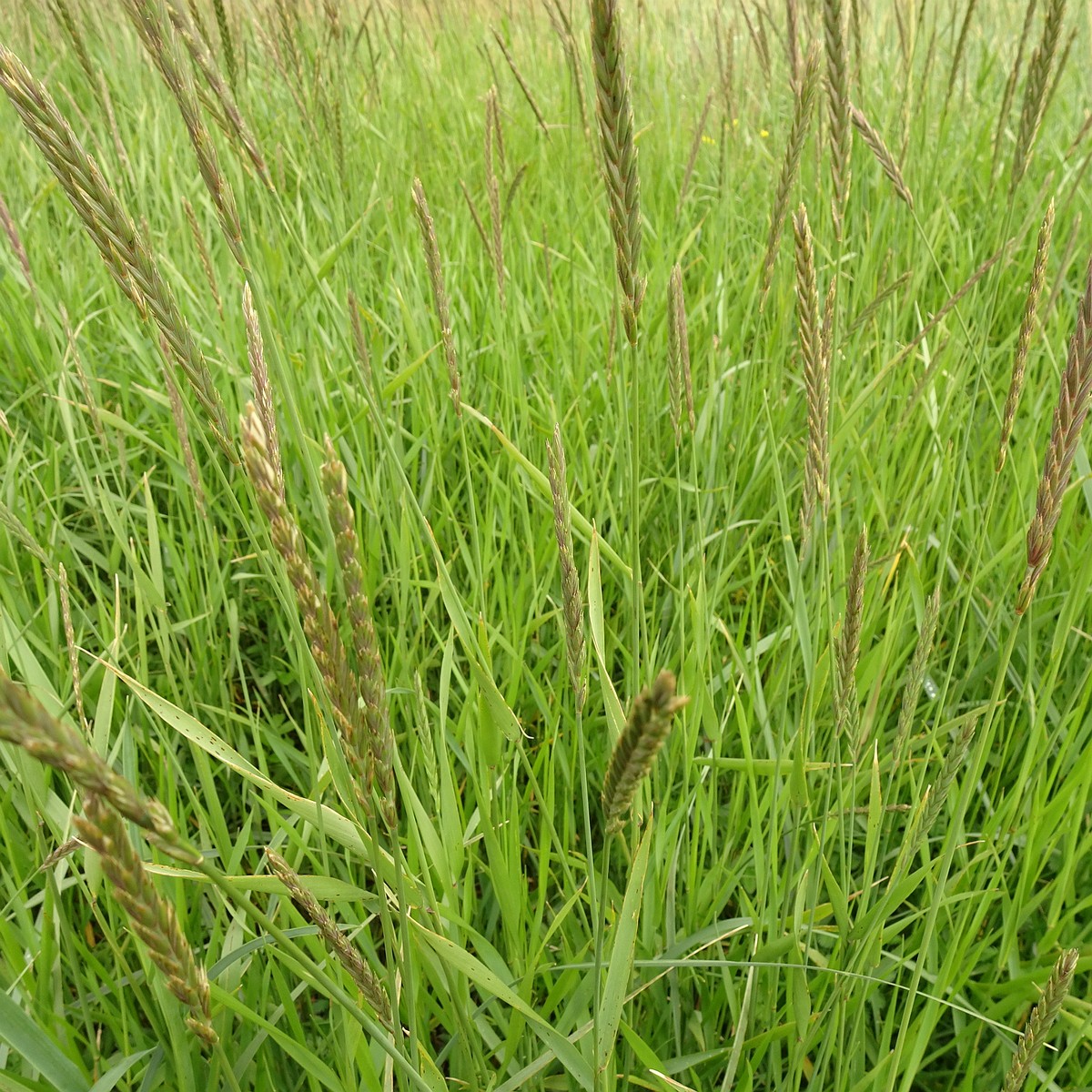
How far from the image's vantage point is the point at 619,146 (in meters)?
0.57

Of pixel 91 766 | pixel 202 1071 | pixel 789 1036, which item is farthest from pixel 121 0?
pixel 789 1036

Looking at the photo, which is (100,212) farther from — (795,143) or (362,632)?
(795,143)

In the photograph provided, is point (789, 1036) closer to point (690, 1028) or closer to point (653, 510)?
point (690, 1028)

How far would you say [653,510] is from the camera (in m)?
1.72

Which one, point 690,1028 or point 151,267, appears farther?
point 690,1028

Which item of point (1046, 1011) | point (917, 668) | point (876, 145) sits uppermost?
point (876, 145)

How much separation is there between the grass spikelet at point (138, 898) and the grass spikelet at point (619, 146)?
48cm

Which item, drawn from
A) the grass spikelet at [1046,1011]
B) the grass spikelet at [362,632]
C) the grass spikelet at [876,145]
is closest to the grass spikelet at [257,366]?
the grass spikelet at [362,632]

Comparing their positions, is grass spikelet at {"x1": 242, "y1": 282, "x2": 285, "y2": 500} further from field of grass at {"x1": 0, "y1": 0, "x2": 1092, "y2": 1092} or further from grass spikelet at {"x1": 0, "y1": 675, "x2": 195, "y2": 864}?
grass spikelet at {"x1": 0, "y1": 675, "x2": 195, "y2": 864}

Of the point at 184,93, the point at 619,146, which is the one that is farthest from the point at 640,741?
the point at 184,93

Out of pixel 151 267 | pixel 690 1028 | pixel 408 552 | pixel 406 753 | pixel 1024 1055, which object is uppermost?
pixel 151 267

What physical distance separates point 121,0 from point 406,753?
104cm

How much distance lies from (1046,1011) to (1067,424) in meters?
0.46

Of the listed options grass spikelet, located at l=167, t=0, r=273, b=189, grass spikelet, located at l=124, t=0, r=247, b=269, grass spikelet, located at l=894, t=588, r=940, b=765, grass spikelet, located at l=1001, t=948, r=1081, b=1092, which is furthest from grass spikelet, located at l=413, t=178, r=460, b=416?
grass spikelet, located at l=1001, t=948, r=1081, b=1092
